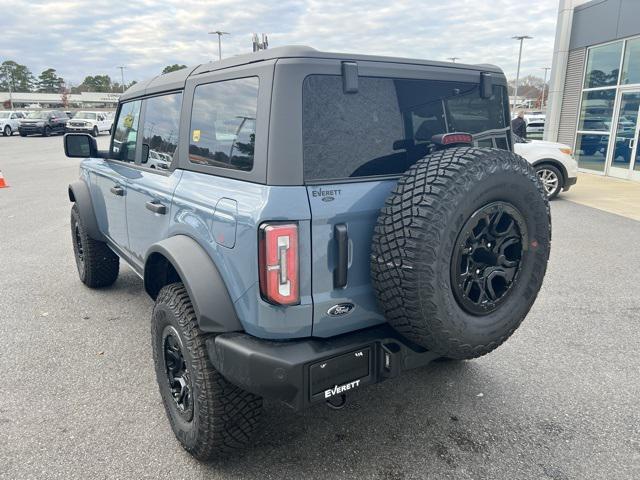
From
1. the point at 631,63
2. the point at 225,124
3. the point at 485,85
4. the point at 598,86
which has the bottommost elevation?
the point at 225,124

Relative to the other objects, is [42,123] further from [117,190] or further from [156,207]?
[156,207]

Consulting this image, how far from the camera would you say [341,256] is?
214 centimetres

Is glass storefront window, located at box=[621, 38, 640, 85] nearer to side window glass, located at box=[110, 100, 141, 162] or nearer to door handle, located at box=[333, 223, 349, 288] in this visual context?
side window glass, located at box=[110, 100, 141, 162]

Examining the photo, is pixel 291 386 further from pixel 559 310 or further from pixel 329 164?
pixel 559 310

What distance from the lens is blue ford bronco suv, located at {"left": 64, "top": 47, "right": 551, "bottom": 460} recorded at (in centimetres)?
205

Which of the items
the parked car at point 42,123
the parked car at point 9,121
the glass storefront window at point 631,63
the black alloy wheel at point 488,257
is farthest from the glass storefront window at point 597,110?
the parked car at point 9,121

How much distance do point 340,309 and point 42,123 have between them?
112 ft

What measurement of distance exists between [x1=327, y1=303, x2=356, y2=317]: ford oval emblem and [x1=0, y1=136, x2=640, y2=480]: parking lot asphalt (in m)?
0.85

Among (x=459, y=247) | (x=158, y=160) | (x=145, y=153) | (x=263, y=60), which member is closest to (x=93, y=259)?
(x=145, y=153)

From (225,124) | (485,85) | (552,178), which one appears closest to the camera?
(225,124)

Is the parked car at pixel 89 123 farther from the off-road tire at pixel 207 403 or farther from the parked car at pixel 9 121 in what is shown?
the off-road tire at pixel 207 403

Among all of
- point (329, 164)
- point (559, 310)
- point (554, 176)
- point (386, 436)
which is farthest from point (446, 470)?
point (554, 176)

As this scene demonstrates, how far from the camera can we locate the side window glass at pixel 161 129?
296cm

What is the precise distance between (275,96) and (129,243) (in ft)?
6.65
